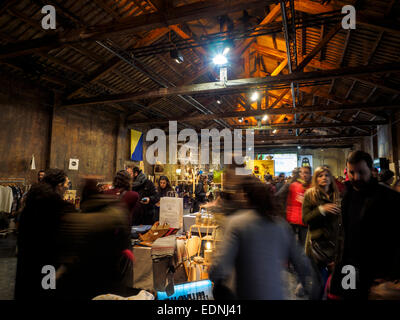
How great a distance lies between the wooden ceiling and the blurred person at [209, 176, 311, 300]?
11.5 feet

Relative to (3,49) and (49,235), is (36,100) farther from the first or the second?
(49,235)

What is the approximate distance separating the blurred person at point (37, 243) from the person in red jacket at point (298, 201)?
11.2ft

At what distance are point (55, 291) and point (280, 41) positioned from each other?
856cm

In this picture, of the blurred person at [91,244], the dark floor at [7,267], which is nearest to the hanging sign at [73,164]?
the dark floor at [7,267]

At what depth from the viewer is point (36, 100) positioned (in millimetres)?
7605

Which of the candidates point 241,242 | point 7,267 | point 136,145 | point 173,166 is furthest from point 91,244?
point 173,166

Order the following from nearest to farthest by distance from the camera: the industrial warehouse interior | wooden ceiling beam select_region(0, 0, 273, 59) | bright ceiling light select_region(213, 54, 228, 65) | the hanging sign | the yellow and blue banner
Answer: the industrial warehouse interior → wooden ceiling beam select_region(0, 0, 273, 59) → bright ceiling light select_region(213, 54, 228, 65) → the hanging sign → the yellow and blue banner

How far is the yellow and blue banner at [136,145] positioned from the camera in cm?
1152

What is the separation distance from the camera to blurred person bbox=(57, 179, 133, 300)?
1.83 m

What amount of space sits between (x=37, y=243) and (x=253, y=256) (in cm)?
161

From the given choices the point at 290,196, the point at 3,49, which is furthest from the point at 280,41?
the point at 3,49

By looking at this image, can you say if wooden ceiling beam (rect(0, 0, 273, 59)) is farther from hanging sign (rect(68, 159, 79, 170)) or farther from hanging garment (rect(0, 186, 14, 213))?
hanging sign (rect(68, 159, 79, 170))

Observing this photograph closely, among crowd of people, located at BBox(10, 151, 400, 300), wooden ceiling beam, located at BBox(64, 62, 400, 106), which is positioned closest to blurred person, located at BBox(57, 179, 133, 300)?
crowd of people, located at BBox(10, 151, 400, 300)

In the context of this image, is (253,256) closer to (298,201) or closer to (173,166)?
(298,201)
